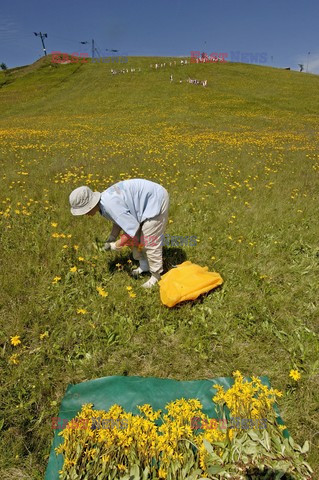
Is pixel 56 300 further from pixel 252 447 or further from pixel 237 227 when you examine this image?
pixel 237 227

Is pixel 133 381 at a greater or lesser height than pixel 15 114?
lesser

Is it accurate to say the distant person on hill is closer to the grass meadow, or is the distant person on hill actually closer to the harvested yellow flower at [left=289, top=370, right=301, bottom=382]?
the grass meadow

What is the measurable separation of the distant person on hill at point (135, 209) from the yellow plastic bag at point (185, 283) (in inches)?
12.0

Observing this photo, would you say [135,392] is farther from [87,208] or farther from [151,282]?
[87,208]

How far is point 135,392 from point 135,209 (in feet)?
7.26

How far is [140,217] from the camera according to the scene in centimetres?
388

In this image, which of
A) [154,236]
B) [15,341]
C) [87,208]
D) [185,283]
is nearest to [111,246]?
[154,236]

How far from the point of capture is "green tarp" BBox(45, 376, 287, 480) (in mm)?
2705

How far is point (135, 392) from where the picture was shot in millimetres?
2787

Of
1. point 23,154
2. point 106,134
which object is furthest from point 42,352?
point 106,134

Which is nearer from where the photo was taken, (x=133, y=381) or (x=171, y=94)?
(x=133, y=381)

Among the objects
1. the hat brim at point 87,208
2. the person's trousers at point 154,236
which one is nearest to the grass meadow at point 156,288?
the person's trousers at point 154,236

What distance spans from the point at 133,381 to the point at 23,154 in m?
10.4

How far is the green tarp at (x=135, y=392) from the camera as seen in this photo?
2.71 m
